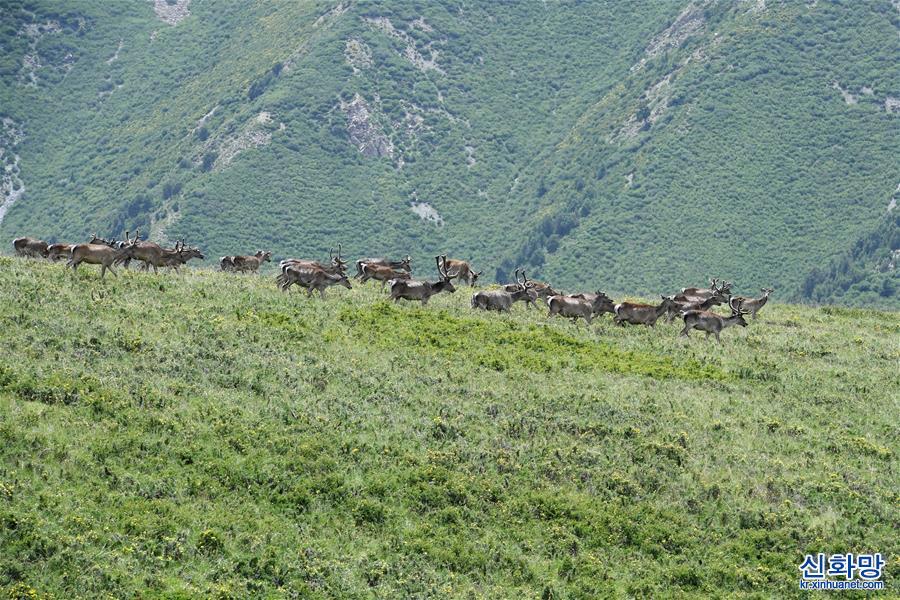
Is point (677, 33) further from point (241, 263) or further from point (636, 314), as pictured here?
point (636, 314)

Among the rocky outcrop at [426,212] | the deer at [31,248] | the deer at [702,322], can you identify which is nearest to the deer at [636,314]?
the deer at [702,322]

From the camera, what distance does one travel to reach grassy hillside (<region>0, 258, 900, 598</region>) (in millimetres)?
24078

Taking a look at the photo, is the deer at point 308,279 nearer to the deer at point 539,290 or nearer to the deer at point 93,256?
the deer at point 93,256

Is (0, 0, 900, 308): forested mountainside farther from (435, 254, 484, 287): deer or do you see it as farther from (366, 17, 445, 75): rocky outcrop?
(435, 254, 484, 287): deer

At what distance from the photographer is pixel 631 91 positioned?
182 metres

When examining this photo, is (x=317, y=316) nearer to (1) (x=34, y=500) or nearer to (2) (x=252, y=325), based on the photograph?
(2) (x=252, y=325)

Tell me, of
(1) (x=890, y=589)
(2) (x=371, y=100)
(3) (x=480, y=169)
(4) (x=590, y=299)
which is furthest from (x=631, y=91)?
(1) (x=890, y=589)

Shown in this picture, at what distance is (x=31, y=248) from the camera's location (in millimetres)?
44406

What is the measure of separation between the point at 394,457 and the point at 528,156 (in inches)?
6267

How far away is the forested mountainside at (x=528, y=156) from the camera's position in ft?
480

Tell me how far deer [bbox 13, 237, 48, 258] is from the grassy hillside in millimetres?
6811

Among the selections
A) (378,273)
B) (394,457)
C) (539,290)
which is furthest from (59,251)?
(394,457)

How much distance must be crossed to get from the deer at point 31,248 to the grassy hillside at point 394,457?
6.81 metres

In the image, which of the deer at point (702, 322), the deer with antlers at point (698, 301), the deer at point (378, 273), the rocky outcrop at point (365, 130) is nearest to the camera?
the deer at point (702, 322)
